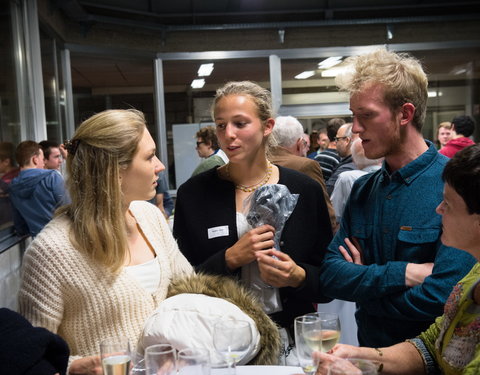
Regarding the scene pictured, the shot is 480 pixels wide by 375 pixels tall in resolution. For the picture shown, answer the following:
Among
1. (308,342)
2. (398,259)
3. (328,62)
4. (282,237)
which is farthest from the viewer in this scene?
(328,62)

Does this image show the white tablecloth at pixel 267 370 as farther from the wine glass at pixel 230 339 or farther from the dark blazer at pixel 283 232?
the dark blazer at pixel 283 232

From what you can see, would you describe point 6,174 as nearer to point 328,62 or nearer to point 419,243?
point 419,243

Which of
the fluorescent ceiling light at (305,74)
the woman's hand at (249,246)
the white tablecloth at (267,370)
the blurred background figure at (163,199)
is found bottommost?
the white tablecloth at (267,370)

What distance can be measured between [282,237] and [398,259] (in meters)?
0.48

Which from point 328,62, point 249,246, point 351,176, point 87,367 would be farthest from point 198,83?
point 87,367

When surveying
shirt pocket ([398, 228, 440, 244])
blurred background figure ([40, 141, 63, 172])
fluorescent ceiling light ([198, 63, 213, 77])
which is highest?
fluorescent ceiling light ([198, 63, 213, 77])

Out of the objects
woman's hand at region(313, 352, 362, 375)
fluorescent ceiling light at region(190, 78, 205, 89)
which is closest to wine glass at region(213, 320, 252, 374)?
woman's hand at region(313, 352, 362, 375)

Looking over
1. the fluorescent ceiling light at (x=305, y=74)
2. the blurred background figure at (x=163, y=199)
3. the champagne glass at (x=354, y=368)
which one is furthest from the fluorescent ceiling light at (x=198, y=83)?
the champagne glass at (x=354, y=368)

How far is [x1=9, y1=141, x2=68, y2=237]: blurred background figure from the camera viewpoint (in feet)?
15.3

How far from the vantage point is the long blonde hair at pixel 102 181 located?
1.74 metres

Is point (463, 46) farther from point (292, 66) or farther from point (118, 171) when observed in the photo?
point (118, 171)

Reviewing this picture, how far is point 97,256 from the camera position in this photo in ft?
5.63

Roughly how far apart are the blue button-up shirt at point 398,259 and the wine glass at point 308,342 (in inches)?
18.9

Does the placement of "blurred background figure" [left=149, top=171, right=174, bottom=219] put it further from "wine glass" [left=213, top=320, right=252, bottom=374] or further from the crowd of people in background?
"wine glass" [left=213, top=320, right=252, bottom=374]
